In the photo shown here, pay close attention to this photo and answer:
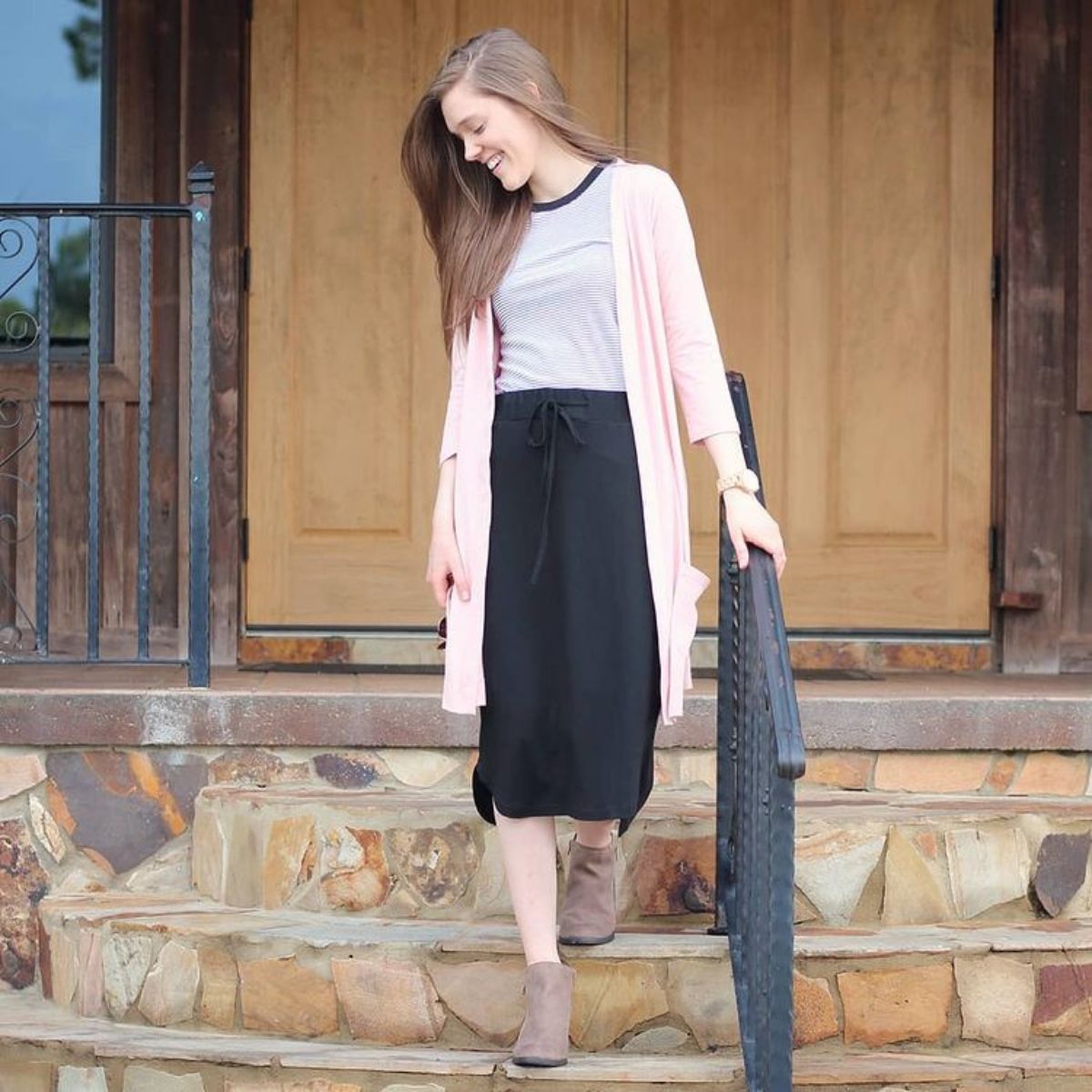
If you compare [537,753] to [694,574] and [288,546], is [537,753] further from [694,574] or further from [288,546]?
[288,546]

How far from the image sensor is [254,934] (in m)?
3.67

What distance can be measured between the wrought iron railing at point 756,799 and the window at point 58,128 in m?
2.38

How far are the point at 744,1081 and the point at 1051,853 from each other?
959 millimetres

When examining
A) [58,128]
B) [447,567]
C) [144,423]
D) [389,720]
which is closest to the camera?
[447,567]

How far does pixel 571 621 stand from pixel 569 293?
1.67 ft

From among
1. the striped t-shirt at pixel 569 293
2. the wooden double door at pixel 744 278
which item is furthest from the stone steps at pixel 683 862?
the wooden double door at pixel 744 278

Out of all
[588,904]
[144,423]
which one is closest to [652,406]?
[588,904]

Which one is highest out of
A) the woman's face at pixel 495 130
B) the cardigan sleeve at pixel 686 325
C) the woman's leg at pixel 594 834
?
the woman's face at pixel 495 130

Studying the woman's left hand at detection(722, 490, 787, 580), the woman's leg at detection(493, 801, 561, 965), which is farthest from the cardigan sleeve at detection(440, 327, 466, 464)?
the woman's leg at detection(493, 801, 561, 965)

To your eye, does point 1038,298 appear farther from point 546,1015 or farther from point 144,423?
point 546,1015

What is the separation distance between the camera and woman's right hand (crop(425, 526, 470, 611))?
10.3 ft

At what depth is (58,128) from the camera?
213 inches

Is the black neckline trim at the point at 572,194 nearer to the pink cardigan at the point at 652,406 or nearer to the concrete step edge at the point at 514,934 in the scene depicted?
the pink cardigan at the point at 652,406

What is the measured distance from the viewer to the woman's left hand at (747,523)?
3.10 metres
